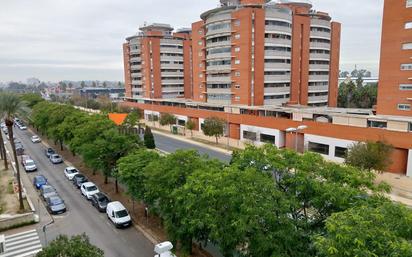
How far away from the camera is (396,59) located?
132 feet

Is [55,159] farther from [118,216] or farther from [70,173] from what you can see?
[118,216]

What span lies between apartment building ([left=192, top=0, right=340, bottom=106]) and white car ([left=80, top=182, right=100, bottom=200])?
35340mm

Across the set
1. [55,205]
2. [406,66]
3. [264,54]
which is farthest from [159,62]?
[55,205]

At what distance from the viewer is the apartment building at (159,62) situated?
89000 millimetres

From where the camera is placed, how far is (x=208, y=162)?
19312mm

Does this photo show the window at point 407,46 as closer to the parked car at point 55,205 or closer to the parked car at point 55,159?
the parked car at point 55,205

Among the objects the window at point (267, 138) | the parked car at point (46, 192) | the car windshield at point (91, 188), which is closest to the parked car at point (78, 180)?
the car windshield at point (91, 188)

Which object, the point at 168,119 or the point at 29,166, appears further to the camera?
the point at 168,119

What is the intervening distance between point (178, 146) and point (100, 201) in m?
27.1

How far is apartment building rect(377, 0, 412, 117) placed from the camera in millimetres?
39062

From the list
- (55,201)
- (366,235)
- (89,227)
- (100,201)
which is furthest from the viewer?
(55,201)

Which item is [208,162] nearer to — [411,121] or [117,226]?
[117,226]

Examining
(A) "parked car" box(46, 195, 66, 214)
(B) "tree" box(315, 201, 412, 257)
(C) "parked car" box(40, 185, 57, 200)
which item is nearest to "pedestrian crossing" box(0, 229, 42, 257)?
(A) "parked car" box(46, 195, 66, 214)

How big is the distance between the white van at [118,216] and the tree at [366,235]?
17468 millimetres
